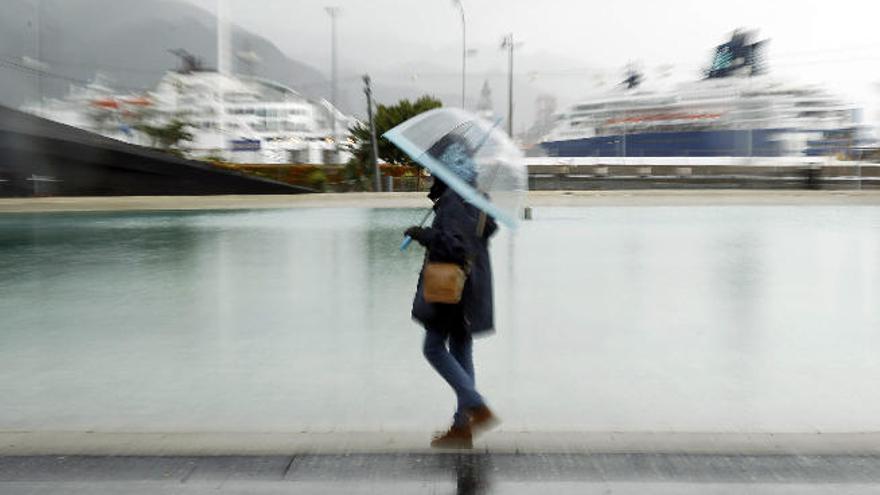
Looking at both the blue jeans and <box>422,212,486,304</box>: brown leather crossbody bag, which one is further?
the blue jeans

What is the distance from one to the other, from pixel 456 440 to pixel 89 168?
30027mm

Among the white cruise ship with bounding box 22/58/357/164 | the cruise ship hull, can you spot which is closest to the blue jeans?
the white cruise ship with bounding box 22/58/357/164

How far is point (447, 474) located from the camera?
3629 mm

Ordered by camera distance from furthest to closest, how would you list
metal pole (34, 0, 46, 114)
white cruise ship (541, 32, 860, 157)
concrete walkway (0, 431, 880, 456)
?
white cruise ship (541, 32, 860, 157), metal pole (34, 0, 46, 114), concrete walkway (0, 431, 880, 456)

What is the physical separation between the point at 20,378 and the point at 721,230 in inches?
572

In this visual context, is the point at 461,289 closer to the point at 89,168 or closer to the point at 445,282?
the point at 445,282

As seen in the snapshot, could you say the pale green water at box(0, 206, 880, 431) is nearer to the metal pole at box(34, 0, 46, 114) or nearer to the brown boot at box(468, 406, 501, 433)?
the brown boot at box(468, 406, 501, 433)

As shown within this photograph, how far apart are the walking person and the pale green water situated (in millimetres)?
577

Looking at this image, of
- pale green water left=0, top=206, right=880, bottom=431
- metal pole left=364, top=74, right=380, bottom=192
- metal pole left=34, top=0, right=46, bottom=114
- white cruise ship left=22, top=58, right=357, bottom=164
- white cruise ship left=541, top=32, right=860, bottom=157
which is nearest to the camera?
pale green water left=0, top=206, right=880, bottom=431

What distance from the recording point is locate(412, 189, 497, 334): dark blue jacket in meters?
3.69

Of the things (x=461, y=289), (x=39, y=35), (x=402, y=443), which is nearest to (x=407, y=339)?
(x=402, y=443)

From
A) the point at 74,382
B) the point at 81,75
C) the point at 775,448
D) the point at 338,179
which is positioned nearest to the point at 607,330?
the point at 775,448

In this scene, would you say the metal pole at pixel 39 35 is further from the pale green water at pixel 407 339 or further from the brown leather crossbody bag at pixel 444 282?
the brown leather crossbody bag at pixel 444 282

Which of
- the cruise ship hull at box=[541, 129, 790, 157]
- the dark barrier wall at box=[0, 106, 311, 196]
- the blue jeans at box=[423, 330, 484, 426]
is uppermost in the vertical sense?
the cruise ship hull at box=[541, 129, 790, 157]
